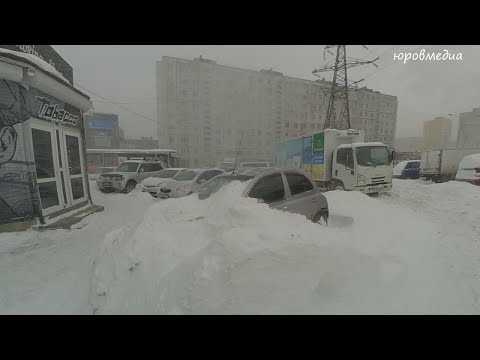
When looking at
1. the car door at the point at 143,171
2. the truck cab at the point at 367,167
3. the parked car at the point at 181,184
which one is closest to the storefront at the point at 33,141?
the parked car at the point at 181,184

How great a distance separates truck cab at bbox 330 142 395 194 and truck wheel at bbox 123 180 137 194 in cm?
1017

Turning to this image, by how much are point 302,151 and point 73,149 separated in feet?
33.3

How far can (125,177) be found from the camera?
11.4 m

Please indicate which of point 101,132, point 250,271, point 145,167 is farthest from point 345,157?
point 101,132

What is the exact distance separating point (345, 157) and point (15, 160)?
10430 mm

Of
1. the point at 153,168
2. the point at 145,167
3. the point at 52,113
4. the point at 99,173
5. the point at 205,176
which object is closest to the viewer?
the point at 52,113

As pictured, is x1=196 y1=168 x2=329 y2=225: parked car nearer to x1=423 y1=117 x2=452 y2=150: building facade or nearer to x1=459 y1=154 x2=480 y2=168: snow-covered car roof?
x1=459 y1=154 x2=480 y2=168: snow-covered car roof

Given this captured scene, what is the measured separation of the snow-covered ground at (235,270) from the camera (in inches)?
80.0

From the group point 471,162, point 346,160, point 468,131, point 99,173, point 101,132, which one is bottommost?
point 99,173

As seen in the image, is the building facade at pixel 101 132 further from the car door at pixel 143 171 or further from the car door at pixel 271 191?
the car door at pixel 271 191

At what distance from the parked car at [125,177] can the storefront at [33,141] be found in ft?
13.2

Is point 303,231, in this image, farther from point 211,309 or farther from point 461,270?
point 461,270

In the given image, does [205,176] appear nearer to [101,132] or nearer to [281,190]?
[281,190]

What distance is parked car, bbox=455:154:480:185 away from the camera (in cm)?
1020
